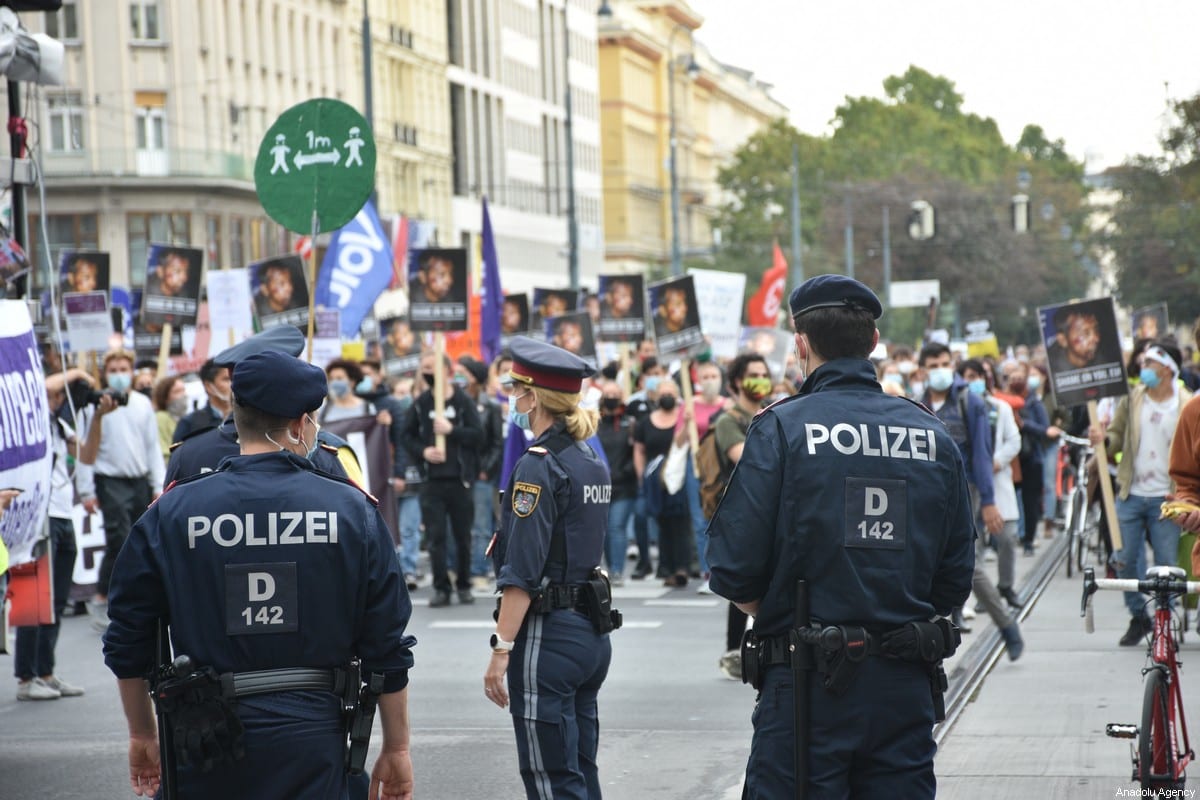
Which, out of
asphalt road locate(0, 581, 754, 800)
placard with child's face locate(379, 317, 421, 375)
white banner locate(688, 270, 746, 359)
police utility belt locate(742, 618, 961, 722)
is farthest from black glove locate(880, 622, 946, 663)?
white banner locate(688, 270, 746, 359)

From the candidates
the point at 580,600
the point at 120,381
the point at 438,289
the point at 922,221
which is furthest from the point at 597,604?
the point at 922,221

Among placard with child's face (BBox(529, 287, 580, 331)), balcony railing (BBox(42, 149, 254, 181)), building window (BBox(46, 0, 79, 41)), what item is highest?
building window (BBox(46, 0, 79, 41))

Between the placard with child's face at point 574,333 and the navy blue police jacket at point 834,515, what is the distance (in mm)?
19884

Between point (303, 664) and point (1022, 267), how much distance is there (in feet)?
296

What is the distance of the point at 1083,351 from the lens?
1438cm

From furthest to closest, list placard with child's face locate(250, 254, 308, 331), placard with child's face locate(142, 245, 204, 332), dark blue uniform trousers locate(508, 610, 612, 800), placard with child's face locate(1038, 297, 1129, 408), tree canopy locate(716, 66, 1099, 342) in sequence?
tree canopy locate(716, 66, 1099, 342) < placard with child's face locate(142, 245, 204, 332) < placard with child's face locate(250, 254, 308, 331) < placard with child's face locate(1038, 297, 1129, 408) < dark blue uniform trousers locate(508, 610, 612, 800)

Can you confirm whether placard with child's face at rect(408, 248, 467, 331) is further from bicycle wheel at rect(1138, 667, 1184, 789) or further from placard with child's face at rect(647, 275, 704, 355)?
bicycle wheel at rect(1138, 667, 1184, 789)

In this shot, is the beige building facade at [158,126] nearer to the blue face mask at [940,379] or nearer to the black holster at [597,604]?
the blue face mask at [940,379]

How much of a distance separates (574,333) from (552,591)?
1868 centimetres

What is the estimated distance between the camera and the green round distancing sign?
11.0 m

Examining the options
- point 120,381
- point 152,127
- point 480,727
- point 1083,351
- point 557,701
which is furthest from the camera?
point 152,127

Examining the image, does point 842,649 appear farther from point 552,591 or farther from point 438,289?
point 438,289

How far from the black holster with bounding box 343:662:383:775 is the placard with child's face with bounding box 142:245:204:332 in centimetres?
1844

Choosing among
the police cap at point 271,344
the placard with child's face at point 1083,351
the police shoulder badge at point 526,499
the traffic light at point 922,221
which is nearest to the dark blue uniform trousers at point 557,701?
the police shoulder badge at point 526,499
